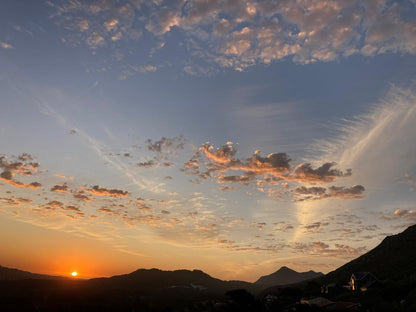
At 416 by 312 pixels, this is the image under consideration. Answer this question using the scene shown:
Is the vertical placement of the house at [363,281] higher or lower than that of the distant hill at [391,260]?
lower

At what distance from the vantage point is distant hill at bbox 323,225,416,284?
112 meters

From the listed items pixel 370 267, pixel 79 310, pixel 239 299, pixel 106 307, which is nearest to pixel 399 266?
pixel 370 267

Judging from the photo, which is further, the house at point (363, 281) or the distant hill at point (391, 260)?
the distant hill at point (391, 260)

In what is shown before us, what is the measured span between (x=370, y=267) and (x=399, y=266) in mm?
21693

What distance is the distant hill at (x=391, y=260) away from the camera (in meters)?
112

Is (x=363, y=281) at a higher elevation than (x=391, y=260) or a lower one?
lower

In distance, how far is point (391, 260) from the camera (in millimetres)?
135750

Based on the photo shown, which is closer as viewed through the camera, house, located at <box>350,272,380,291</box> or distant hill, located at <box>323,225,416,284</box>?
house, located at <box>350,272,380,291</box>

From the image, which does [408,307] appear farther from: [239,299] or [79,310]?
[79,310]

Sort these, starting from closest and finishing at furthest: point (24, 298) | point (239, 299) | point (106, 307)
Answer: point (239, 299)
point (106, 307)
point (24, 298)

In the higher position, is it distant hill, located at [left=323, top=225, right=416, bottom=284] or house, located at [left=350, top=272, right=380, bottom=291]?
distant hill, located at [left=323, top=225, right=416, bottom=284]

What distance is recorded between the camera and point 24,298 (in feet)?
574

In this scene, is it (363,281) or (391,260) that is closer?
(363,281)

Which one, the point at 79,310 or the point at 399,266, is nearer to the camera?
the point at 399,266
